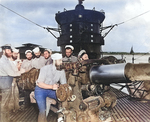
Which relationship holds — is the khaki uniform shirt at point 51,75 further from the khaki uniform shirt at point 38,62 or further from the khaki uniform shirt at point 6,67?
the khaki uniform shirt at point 38,62

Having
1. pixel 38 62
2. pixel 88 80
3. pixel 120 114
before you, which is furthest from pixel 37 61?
pixel 120 114

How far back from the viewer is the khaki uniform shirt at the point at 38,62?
3.05 metres

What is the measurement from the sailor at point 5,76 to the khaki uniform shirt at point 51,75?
56 cm

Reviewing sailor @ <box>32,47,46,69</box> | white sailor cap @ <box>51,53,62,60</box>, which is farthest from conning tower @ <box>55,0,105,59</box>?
white sailor cap @ <box>51,53,62,60</box>

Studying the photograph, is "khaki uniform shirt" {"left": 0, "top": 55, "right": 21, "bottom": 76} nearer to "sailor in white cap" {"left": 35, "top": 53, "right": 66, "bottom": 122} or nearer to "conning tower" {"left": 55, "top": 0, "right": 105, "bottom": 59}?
"sailor in white cap" {"left": 35, "top": 53, "right": 66, "bottom": 122}

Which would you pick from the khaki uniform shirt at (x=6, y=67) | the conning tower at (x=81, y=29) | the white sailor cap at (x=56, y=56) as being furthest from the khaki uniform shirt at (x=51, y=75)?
the conning tower at (x=81, y=29)

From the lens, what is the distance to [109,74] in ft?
6.59

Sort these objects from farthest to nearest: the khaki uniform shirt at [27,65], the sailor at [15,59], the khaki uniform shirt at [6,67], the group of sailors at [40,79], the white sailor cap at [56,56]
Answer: the khaki uniform shirt at [27,65] < the sailor at [15,59] < the khaki uniform shirt at [6,67] < the group of sailors at [40,79] < the white sailor cap at [56,56]

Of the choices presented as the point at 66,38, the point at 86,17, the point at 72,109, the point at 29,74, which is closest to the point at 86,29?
the point at 86,17

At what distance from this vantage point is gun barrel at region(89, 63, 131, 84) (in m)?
1.87

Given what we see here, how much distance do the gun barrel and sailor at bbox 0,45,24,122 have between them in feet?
4.24

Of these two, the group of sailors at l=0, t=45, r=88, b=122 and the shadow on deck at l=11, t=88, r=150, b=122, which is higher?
the group of sailors at l=0, t=45, r=88, b=122

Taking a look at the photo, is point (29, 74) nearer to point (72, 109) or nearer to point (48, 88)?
point (48, 88)

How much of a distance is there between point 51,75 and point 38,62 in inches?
32.3
